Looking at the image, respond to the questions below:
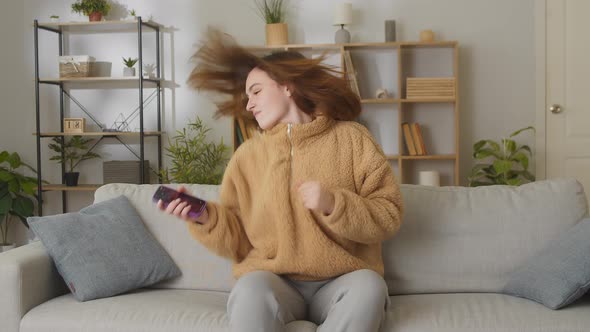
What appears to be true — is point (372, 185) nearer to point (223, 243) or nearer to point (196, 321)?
point (223, 243)

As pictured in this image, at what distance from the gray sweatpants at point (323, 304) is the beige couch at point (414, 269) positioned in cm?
18

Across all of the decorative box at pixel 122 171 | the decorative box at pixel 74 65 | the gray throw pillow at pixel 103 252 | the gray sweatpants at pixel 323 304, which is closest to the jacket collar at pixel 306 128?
the gray sweatpants at pixel 323 304

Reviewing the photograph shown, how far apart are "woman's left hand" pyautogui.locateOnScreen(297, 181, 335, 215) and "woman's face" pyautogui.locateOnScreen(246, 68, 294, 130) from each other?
14.7 inches

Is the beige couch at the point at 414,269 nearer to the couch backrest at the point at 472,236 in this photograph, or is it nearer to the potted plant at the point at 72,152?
the couch backrest at the point at 472,236

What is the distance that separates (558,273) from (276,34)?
3.37 metres

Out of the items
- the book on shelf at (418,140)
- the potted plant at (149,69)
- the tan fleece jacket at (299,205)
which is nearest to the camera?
the tan fleece jacket at (299,205)

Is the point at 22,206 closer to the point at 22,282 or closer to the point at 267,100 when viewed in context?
the point at 22,282

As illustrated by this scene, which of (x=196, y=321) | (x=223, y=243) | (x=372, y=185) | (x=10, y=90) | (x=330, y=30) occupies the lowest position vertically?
(x=196, y=321)

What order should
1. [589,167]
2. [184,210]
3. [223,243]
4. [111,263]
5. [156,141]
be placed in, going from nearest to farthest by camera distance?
[184,210] < [223,243] < [111,263] < [589,167] < [156,141]

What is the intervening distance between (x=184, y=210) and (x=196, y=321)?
0.35m

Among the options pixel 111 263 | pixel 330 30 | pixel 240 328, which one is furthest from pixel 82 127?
pixel 240 328

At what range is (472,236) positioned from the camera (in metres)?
2.58

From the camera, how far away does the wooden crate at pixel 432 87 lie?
5.08m

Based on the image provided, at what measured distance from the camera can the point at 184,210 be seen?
2102mm
